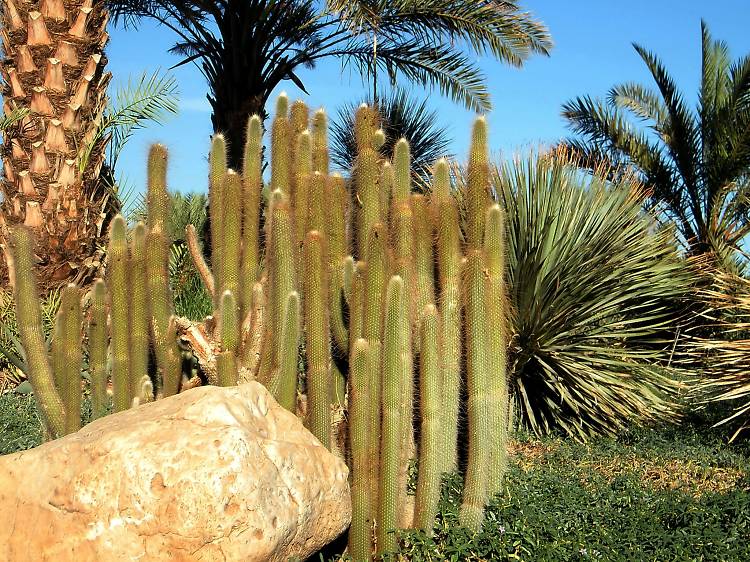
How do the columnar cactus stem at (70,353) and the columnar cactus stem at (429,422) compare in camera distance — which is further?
the columnar cactus stem at (70,353)

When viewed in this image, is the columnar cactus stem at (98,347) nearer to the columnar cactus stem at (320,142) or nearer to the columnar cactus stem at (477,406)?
the columnar cactus stem at (320,142)

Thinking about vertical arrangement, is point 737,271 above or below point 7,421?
above

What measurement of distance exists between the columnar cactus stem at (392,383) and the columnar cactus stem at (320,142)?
114 cm

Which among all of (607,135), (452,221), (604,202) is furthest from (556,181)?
(607,135)

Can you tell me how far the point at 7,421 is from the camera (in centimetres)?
773

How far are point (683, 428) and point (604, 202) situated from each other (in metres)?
2.31

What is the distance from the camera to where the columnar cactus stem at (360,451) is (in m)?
4.81

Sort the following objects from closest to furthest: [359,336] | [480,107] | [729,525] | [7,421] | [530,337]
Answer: [359,336]
[729,525]
[7,421]
[530,337]
[480,107]

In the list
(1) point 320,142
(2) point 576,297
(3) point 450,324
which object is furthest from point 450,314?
(2) point 576,297

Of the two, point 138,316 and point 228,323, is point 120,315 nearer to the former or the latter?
point 138,316

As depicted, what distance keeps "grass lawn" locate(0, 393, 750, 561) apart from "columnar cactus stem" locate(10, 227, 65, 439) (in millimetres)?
1165

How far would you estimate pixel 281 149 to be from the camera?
18.9 feet

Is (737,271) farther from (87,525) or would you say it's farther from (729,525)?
(87,525)

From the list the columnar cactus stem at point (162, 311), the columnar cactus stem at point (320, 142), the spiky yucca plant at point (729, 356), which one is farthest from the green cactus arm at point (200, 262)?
the spiky yucca plant at point (729, 356)
